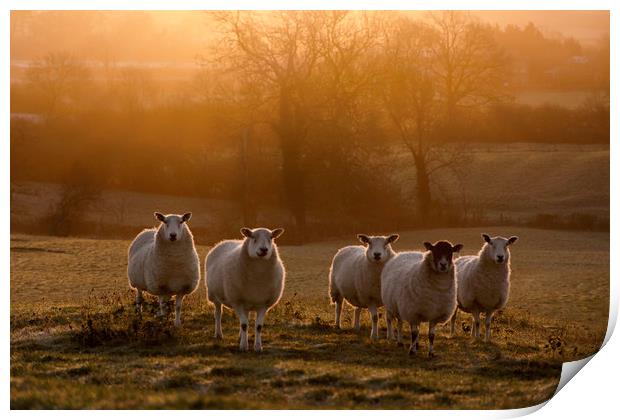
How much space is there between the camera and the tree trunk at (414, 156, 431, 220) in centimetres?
3856

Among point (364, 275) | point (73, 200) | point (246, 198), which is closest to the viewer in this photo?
point (364, 275)

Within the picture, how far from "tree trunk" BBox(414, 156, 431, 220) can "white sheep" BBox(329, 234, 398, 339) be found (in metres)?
21.8

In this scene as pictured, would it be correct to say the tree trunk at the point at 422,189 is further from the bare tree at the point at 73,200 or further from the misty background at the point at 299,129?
the bare tree at the point at 73,200

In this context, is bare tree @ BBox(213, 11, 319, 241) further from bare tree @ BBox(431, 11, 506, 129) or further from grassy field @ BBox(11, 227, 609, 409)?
grassy field @ BBox(11, 227, 609, 409)

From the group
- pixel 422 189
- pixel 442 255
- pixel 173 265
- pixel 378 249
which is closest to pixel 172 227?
pixel 173 265

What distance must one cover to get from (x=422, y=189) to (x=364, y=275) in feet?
85.4

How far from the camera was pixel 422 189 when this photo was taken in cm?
4103

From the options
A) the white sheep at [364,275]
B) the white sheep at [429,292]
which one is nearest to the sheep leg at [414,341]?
the white sheep at [429,292]

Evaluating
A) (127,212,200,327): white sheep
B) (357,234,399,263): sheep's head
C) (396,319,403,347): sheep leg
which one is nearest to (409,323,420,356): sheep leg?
(396,319,403,347): sheep leg

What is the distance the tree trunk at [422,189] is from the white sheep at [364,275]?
71.4 feet

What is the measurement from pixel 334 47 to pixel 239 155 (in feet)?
19.1

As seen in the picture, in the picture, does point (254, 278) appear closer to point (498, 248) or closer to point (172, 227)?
point (172, 227)

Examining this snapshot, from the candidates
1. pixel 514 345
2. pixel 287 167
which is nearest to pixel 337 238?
pixel 287 167

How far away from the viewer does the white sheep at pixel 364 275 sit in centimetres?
1512
